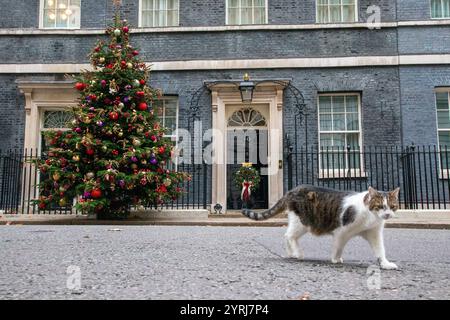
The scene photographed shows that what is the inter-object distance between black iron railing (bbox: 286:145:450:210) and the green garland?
92 centimetres

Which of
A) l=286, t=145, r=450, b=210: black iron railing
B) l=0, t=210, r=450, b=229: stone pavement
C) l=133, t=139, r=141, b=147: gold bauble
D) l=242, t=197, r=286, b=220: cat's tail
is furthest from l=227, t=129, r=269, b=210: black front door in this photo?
l=242, t=197, r=286, b=220: cat's tail

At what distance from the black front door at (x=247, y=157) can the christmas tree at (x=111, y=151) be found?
2892 mm

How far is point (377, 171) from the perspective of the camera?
13227mm

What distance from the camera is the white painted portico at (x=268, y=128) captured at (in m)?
13.7

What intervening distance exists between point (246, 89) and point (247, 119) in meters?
1.67

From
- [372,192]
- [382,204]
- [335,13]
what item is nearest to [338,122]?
[335,13]

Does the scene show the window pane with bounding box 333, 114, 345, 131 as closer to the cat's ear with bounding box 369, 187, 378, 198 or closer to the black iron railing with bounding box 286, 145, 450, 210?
the black iron railing with bounding box 286, 145, 450, 210

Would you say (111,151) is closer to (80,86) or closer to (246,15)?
(80,86)

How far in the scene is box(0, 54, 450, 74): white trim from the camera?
13828 mm

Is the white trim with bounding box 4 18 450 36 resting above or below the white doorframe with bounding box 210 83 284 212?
above

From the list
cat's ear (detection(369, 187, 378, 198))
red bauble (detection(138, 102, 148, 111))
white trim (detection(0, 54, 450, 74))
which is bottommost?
cat's ear (detection(369, 187, 378, 198))

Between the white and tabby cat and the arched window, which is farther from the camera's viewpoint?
the arched window

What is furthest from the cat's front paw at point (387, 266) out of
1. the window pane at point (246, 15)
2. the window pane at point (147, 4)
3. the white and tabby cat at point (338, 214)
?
the window pane at point (147, 4)
